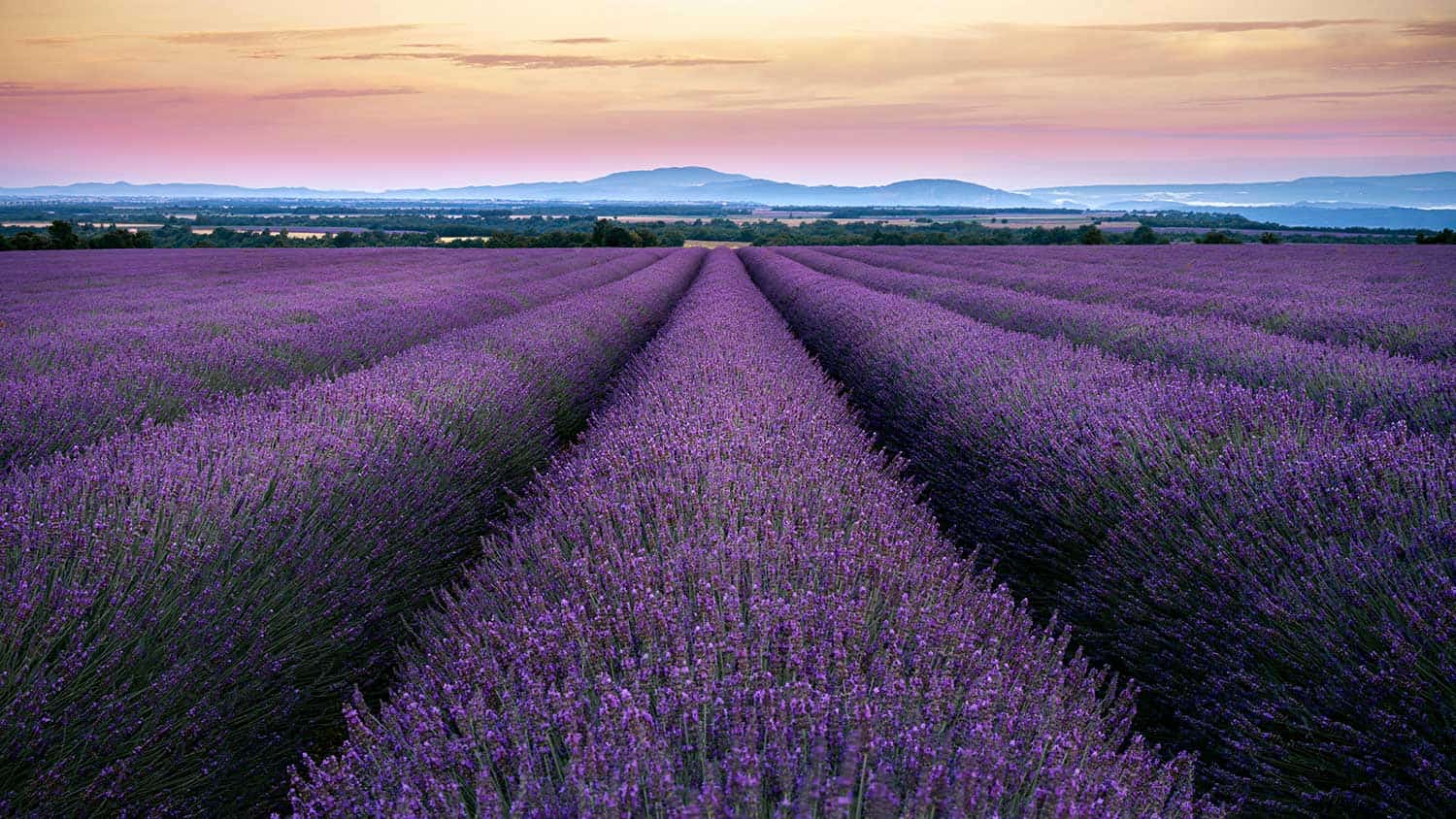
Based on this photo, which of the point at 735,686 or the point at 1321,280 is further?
the point at 1321,280

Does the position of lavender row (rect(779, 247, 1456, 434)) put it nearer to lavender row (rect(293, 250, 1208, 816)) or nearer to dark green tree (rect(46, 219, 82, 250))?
lavender row (rect(293, 250, 1208, 816))

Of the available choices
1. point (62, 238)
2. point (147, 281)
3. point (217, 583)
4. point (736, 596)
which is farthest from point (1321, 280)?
point (62, 238)

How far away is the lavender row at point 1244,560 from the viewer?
1.94 metres

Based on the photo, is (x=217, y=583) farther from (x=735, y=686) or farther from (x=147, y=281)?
(x=147, y=281)

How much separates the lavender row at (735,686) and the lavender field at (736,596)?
1 cm

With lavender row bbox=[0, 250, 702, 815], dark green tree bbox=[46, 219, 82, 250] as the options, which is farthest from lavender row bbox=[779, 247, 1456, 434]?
dark green tree bbox=[46, 219, 82, 250]

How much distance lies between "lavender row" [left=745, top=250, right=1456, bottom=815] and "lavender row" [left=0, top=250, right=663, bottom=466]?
14.2 feet

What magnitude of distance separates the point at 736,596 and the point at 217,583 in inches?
65.3

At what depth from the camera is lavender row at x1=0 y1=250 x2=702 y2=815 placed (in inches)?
75.6

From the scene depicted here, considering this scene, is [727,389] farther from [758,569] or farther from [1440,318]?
[1440,318]

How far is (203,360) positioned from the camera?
573 cm

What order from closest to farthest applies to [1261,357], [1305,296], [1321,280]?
[1261,357] < [1305,296] < [1321,280]

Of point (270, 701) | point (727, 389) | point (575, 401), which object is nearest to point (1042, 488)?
point (727, 389)

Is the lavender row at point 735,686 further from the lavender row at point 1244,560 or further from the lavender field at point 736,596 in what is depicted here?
the lavender row at point 1244,560
